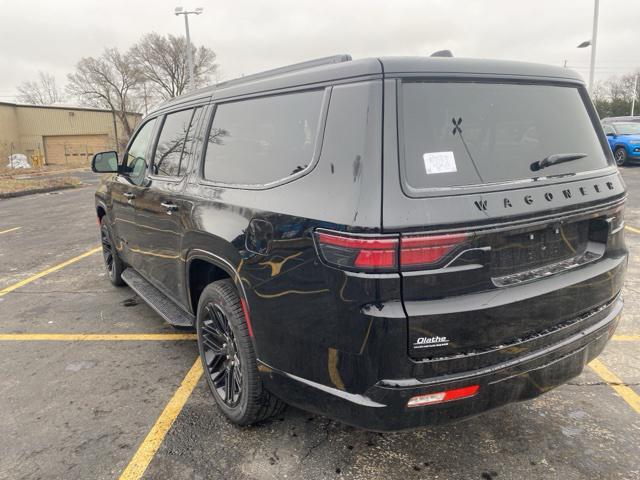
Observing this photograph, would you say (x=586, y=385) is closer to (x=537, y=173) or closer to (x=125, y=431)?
(x=537, y=173)

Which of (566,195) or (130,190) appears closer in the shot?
(566,195)

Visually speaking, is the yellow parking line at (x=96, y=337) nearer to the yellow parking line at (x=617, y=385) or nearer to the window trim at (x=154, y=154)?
the window trim at (x=154, y=154)

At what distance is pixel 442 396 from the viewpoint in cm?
190

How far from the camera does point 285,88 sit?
237 cm

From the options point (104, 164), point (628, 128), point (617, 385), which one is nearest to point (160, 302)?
point (104, 164)

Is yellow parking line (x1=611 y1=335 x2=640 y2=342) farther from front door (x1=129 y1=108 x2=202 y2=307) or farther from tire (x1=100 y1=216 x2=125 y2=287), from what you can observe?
tire (x1=100 y1=216 x2=125 y2=287)

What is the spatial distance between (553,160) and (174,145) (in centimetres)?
246

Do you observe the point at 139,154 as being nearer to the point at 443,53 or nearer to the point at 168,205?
the point at 168,205

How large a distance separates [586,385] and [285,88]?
266 cm

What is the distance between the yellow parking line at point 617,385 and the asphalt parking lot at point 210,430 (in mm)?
12

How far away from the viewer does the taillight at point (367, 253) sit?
5.79 ft

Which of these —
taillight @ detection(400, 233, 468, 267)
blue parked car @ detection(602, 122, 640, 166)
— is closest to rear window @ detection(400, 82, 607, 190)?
taillight @ detection(400, 233, 468, 267)

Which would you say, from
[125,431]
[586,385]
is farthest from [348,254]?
[586,385]

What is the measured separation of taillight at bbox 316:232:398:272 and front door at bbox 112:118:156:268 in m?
2.43
